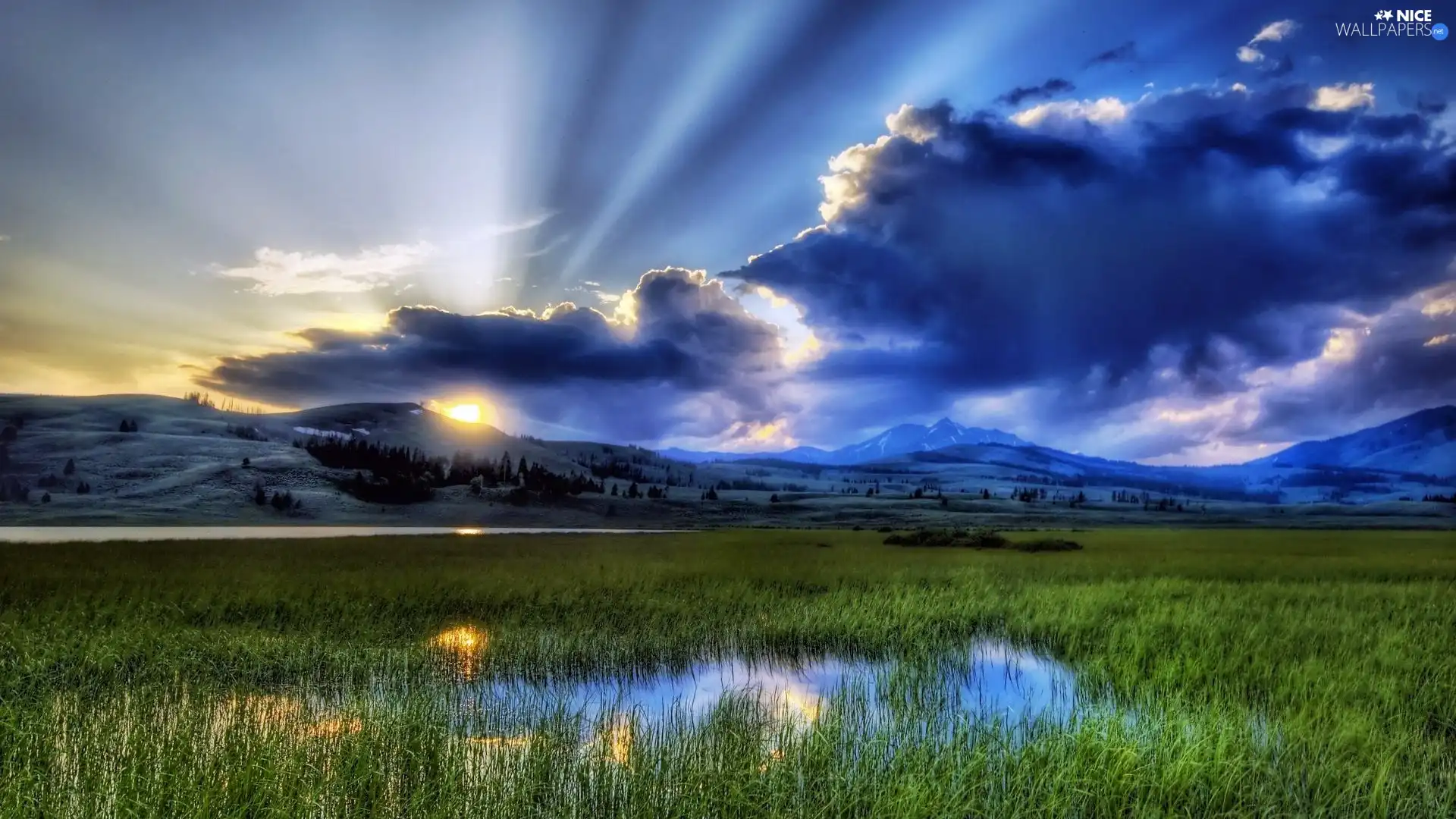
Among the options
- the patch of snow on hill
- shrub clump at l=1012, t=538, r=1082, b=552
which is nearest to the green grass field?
shrub clump at l=1012, t=538, r=1082, b=552

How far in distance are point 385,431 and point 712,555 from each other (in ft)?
573

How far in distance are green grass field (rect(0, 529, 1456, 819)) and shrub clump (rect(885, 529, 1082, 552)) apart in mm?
19218

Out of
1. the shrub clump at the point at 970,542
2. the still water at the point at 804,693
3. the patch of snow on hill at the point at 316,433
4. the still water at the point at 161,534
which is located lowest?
the still water at the point at 161,534

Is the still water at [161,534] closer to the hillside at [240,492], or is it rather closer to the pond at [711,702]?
the hillside at [240,492]

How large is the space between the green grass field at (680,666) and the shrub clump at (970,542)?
63.1ft

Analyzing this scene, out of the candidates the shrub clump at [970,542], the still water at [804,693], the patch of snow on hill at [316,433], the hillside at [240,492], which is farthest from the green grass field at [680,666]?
the patch of snow on hill at [316,433]

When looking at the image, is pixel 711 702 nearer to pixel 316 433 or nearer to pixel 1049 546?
pixel 1049 546

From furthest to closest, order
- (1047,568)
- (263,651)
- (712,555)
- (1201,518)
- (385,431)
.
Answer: (385,431) → (1201,518) → (712,555) → (1047,568) → (263,651)

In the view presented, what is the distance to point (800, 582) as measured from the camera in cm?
2777

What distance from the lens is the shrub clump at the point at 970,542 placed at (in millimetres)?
48625

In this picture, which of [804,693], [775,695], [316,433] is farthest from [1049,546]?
[316,433]

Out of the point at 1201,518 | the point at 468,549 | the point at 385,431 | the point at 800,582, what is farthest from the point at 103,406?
the point at 1201,518

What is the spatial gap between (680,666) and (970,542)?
131ft

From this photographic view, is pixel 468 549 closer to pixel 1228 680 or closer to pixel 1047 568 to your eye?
pixel 1047 568
